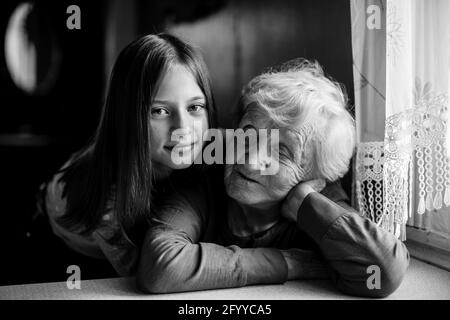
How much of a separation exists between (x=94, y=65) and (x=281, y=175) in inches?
96.4

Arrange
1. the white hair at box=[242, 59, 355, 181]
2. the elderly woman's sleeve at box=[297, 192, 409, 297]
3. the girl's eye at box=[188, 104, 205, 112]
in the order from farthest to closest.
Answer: the girl's eye at box=[188, 104, 205, 112], the white hair at box=[242, 59, 355, 181], the elderly woman's sleeve at box=[297, 192, 409, 297]

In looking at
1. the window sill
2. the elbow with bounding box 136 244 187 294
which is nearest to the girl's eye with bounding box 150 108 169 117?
the elbow with bounding box 136 244 187 294

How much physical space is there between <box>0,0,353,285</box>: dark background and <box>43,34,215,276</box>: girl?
0.14 m

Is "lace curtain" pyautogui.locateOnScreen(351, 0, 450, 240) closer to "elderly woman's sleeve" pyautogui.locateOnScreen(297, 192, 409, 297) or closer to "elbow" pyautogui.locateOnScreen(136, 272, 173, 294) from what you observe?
Result: "elderly woman's sleeve" pyautogui.locateOnScreen(297, 192, 409, 297)

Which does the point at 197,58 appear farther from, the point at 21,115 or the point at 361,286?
the point at 21,115

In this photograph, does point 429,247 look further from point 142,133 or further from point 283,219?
point 142,133

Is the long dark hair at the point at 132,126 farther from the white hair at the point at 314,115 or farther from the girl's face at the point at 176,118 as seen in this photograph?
the white hair at the point at 314,115

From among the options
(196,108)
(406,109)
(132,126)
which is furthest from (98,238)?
(406,109)

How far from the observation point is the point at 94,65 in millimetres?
3227

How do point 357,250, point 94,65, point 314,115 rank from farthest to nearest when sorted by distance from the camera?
1. point 94,65
2. point 314,115
3. point 357,250

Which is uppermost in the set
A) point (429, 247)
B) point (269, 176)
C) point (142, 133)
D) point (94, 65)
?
point (94, 65)

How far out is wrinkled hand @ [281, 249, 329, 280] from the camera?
110cm

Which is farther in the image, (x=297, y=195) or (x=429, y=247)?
(x=429, y=247)
